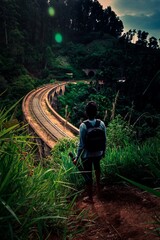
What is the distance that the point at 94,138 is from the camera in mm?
4348

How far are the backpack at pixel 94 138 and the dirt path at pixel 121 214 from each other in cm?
75

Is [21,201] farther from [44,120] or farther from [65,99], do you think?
[65,99]

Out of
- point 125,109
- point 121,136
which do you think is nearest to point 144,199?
point 121,136

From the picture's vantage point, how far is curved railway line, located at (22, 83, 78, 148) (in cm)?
1902

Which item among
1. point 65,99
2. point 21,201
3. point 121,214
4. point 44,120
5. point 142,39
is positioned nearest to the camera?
point 21,201

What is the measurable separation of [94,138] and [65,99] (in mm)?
36977

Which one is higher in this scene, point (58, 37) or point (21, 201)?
point (58, 37)

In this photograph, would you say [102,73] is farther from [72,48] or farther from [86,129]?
[72,48]

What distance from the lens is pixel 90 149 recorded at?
4387mm

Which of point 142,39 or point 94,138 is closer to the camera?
point 94,138

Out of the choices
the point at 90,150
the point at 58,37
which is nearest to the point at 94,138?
the point at 90,150

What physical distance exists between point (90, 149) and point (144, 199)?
118 centimetres

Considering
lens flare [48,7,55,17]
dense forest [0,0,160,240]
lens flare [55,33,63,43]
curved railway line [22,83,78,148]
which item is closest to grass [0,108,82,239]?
dense forest [0,0,160,240]

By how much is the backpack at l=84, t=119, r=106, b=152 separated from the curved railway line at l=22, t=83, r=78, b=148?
1132 cm
